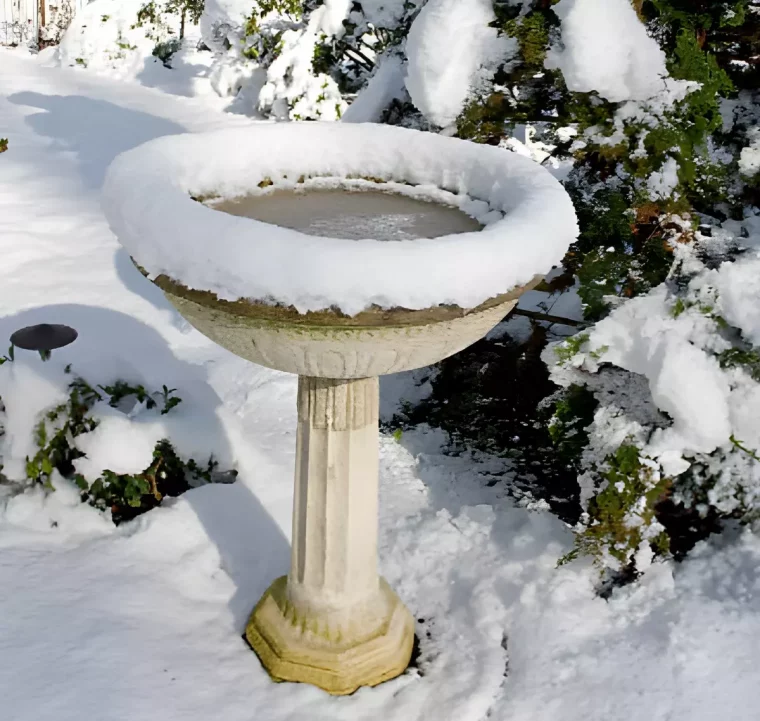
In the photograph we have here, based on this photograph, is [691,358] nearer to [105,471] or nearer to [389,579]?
[389,579]

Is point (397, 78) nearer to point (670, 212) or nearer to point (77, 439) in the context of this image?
point (670, 212)

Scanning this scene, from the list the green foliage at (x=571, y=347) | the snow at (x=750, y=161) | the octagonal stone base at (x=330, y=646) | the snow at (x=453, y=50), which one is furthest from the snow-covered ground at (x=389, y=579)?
the snow at (x=453, y=50)

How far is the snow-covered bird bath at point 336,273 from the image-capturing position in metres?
1.42

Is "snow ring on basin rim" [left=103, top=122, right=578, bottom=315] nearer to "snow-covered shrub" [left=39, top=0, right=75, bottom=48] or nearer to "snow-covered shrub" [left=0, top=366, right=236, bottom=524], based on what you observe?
"snow-covered shrub" [left=0, top=366, right=236, bottom=524]

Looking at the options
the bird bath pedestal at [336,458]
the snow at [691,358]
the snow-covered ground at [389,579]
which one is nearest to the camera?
the bird bath pedestal at [336,458]

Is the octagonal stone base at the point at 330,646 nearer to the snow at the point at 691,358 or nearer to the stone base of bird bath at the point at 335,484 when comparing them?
the stone base of bird bath at the point at 335,484

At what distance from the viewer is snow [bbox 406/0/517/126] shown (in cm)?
288

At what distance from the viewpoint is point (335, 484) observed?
2098 millimetres

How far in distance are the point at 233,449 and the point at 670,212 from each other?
194 centimetres

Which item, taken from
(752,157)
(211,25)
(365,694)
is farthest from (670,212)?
(211,25)

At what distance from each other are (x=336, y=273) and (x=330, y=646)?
4.35 feet

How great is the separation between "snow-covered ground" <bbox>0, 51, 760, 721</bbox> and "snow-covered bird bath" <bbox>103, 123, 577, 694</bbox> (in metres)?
0.19

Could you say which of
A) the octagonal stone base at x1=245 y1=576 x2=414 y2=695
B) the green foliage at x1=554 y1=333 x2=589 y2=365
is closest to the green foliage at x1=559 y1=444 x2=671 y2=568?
the green foliage at x1=554 y1=333 x2=589 y2=365

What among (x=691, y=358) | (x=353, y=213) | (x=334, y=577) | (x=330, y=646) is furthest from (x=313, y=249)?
(x=691, y=358)
